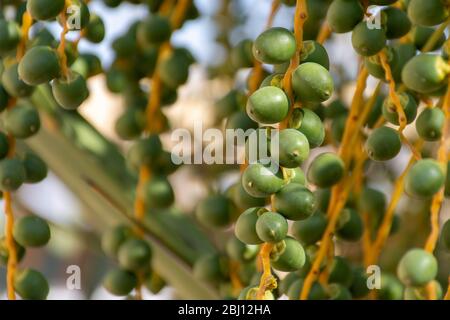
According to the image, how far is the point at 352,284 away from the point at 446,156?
0.19 metres

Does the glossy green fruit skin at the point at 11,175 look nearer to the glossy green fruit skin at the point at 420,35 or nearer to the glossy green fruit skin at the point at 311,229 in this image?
the glossy green fruit skin at the point at 311,229

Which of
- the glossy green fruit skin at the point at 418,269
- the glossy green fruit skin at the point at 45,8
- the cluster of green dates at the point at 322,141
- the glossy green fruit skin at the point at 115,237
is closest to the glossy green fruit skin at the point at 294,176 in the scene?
the cluster of green dates at the point at 322,141

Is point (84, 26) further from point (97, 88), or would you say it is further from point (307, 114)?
point (97, 88)

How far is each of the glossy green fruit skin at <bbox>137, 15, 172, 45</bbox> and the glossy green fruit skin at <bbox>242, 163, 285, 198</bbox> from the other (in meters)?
0.34

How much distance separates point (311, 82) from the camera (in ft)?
2.01

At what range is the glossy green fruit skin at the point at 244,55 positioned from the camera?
2.96ft

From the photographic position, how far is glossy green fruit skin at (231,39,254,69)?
90cm

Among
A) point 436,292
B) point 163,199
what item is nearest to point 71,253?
point 163,199

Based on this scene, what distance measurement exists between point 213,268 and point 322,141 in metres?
0.28

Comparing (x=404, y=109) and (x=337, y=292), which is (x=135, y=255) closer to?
(x=337, y=292)

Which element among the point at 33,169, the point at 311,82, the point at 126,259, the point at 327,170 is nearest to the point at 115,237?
the point at 126,259

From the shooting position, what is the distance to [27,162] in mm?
772

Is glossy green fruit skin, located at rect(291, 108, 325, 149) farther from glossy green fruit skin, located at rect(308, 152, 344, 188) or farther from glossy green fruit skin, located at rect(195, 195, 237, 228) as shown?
glossy green fruit skin, located at rect(195, 195, 237, 228)

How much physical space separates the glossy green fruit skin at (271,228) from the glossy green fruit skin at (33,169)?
9.5 inches
